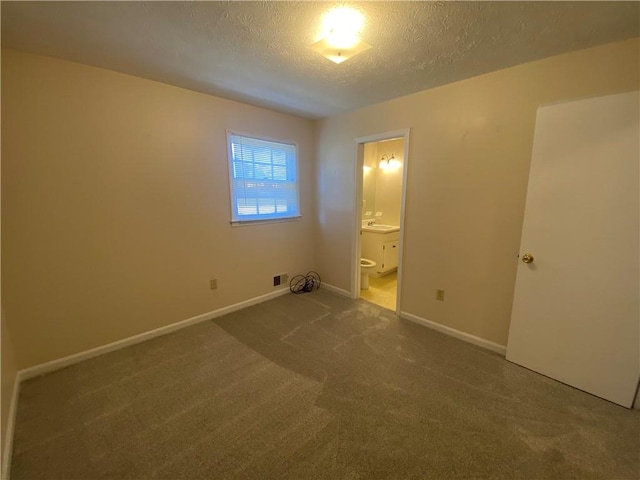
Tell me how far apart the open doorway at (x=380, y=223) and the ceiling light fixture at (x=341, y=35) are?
1707 mm

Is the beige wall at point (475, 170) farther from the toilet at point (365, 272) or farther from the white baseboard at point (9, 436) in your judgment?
the white baseboard at point (9, 436)

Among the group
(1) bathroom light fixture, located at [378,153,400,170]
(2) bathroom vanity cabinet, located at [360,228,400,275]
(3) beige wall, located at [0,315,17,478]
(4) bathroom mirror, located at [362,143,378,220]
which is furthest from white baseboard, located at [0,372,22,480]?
(1) bathroom light fixture, located at [378,153,400,170]

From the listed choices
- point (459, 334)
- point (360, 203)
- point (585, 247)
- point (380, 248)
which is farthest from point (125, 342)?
point (585, 247)

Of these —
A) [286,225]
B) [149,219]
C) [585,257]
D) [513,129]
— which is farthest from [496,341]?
[149,219]

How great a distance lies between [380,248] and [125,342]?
3344mm

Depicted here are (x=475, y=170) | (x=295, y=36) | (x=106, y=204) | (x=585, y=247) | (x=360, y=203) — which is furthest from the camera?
(x=360, y=203)

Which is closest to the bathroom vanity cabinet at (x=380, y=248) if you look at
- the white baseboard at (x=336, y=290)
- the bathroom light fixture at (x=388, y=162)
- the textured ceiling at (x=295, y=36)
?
the white baseboard at (x=336, y=290)

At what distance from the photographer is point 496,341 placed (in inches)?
93.9

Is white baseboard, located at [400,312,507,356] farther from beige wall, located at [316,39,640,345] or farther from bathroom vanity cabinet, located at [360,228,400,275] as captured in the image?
bathroom vanity cabinet, located at [360,228,400,275]

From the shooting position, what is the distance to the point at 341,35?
1558mm

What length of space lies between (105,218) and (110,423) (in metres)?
1.52

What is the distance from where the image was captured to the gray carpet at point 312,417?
1392mm

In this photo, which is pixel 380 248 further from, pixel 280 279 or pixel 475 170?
pixel 475 170

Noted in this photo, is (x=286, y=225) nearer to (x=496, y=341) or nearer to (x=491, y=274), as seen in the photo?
(x=491, y=274)
